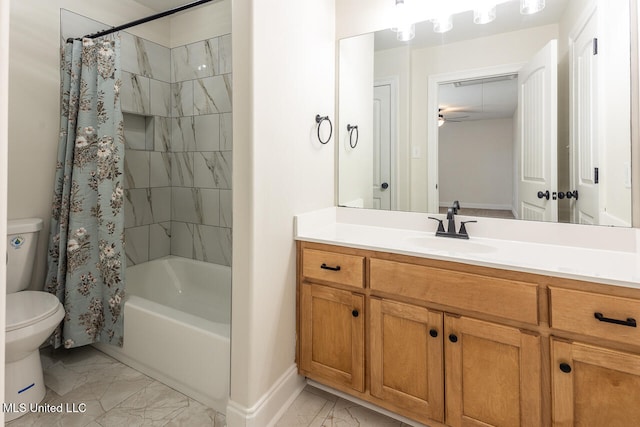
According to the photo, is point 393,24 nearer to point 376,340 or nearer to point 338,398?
point 376,340

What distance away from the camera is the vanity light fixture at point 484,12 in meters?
1.67

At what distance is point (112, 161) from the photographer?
200 cm

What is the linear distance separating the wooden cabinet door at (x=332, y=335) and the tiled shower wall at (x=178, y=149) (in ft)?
3.90

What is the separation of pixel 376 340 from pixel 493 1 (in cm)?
180

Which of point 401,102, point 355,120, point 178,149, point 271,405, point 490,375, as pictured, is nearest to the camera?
point 490,375

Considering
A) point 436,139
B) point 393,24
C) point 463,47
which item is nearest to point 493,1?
point 463,47

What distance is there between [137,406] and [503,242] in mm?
2022

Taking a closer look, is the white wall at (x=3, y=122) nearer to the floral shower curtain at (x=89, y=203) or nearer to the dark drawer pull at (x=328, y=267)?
the dark drawer pull at (x=328, y=267)

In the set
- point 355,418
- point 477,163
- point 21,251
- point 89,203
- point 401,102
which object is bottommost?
point 355,418

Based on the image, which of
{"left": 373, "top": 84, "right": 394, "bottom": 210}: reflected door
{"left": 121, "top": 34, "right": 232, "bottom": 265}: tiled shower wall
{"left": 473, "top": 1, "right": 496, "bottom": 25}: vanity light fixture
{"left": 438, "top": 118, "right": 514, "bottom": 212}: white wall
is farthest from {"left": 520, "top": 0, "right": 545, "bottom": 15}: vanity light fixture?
{"left": 121, "top": 34, "right": 232, "bottom": 265}: tiled shower wall

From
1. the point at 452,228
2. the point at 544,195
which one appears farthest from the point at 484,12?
the point at 452,228

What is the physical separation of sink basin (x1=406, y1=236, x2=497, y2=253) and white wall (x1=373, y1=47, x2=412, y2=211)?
263 mm

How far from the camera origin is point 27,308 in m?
1.64

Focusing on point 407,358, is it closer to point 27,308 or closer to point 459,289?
point 459,289
